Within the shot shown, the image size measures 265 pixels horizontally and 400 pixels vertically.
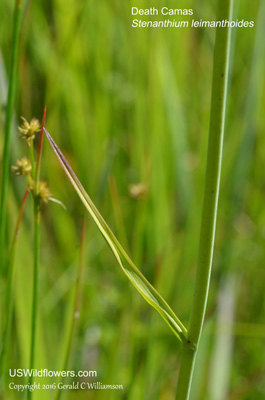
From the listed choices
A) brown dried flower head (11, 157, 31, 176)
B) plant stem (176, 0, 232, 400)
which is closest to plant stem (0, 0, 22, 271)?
brown dried flower head (11, 157, 31, 176)

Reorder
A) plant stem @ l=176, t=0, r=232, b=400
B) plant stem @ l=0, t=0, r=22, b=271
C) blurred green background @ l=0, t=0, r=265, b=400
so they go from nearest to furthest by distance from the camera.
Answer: plant stem @ l=176, t=0, r=232, b=400
plant stem @ l=0, t=0, r=22, b=271
blurred green background @ l=0, t=0, r=265, b=400

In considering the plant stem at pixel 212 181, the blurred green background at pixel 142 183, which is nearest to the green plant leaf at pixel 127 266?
the plant stem at pixel 212 181

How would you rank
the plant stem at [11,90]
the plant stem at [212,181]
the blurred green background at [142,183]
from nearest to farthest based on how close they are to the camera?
the plant stem at [212,181]
the plant stem at [11,90]
the blurred green background at [142,183]

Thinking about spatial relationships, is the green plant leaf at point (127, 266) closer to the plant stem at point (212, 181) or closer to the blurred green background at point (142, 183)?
the plant stem at point (212, 181)

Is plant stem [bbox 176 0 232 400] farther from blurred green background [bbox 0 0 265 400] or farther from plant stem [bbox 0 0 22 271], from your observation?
blurred green background [bbox 0 0 265 400]

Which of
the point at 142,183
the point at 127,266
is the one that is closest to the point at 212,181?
the point at 127,266

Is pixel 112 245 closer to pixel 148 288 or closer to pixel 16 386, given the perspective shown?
pixel 148 288
